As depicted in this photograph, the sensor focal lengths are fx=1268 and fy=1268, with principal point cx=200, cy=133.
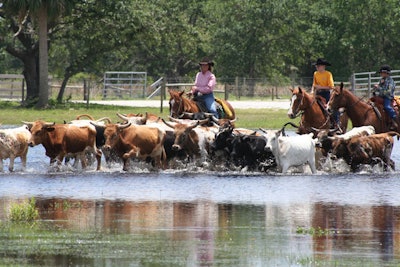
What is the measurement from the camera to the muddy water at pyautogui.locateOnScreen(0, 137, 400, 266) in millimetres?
13289

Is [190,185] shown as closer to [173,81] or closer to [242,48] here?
[173,81]

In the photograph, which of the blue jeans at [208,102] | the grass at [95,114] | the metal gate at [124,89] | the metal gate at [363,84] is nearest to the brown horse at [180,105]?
the blue jeans at [208,102]

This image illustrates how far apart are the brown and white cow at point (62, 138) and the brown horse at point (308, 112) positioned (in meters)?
3.98

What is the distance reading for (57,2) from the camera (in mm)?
47469

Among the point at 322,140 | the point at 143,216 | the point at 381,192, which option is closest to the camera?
the point at 143,216

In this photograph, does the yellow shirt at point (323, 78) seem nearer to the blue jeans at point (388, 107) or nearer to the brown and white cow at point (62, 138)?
the blue jeans at point (388, 107)

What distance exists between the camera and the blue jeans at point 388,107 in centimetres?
2595

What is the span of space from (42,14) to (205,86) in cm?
2192

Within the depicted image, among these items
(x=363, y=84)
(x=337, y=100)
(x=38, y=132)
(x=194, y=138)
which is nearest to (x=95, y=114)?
(x=363, y=84)

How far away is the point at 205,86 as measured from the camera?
89.4 feet

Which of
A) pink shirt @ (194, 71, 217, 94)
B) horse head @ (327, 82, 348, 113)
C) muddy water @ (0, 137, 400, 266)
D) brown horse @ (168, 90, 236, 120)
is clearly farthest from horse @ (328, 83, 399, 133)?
brown horse @ (168, 90, 236, 120)

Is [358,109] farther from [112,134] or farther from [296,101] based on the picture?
[112,134]

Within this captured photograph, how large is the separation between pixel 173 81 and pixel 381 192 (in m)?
46.4

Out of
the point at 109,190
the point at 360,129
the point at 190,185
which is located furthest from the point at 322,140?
the point at 109,190
